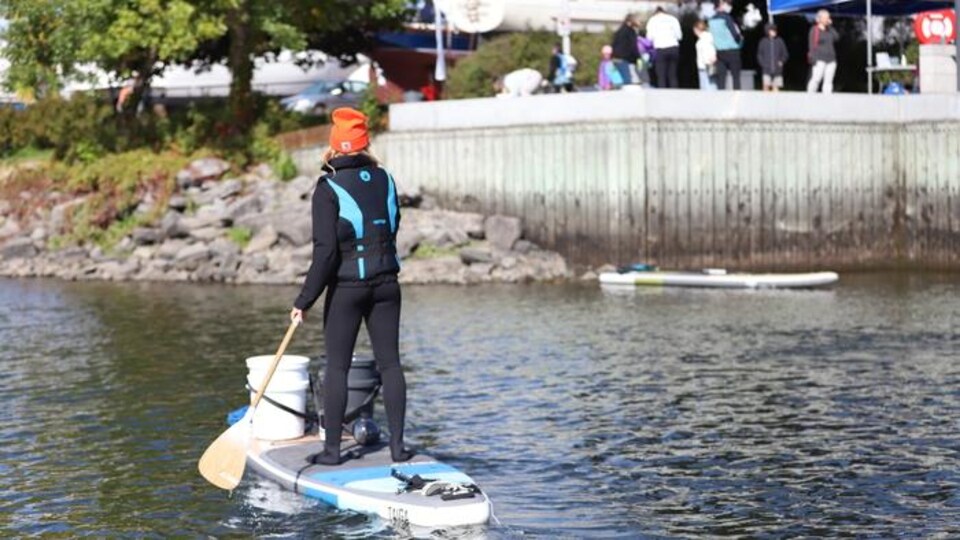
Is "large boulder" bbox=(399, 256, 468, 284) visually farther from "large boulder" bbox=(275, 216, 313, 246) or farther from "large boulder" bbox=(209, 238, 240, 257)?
"large boulder" bbox=(209, 238, 240, 257)

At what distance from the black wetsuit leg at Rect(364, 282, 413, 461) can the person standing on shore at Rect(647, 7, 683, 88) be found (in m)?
20.7

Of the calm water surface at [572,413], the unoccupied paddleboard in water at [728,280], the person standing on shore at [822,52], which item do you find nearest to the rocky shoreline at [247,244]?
the unoccupied paddleboard in water at [728,280]

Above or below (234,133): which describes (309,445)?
below

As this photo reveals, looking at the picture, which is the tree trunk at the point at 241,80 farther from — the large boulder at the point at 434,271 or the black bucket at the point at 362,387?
the black bucket at the point at 362,387

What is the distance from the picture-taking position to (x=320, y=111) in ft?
136

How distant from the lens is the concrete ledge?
31.0 metres

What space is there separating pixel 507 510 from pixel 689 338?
10.0m

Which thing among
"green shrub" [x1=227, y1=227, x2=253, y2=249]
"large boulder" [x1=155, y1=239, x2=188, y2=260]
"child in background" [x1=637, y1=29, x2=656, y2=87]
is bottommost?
"large boulder" [x1=155, y1=239, x2=188, y2=260]

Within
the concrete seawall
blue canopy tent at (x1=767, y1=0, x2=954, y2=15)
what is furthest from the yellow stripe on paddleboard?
blue canopy tent at (x1=767, y1=0, x2=954, y2=15)

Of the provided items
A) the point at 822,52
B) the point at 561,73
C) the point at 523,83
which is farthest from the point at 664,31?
Answer: the point at 822,52

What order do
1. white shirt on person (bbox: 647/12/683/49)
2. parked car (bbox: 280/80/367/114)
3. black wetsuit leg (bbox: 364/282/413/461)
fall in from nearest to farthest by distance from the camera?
black wetsuit leg (bbox: 364/282/413/461) → white shirt on person (bbox: 647/12/683/49) → parked car (bbox: 280/80/367/114)

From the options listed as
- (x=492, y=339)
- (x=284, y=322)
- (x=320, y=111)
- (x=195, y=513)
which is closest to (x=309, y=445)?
(x=195, y=513)

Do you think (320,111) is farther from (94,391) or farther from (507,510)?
(507,510)

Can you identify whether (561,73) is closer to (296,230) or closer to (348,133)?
(296,230)
